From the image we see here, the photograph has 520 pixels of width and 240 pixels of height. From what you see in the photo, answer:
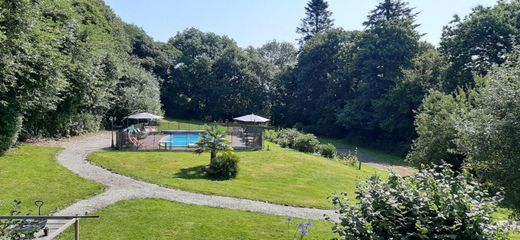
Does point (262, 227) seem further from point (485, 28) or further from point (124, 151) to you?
point (485, 28)

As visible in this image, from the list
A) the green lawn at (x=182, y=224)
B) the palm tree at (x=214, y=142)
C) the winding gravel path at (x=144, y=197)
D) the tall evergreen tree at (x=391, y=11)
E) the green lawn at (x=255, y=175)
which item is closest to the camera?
the green lawn at (x=182, y=224)

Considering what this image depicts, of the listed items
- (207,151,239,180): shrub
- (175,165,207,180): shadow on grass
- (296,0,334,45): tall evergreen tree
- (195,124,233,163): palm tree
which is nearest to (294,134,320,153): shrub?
(195,124,233,163): palm tree

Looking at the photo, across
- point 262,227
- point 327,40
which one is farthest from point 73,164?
point 327,40

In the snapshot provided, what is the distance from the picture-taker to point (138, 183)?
15227 millimetres

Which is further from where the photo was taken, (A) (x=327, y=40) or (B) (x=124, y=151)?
(A) (x=327, y=40)

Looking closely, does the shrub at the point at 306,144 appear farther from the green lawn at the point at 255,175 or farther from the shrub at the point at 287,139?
the green lawn at the point at 255,175

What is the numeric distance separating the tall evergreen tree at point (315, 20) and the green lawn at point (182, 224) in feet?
195

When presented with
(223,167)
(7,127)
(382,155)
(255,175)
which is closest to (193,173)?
(223,167)

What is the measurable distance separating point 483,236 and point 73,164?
17.6m

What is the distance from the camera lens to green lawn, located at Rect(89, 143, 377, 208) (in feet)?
48.4

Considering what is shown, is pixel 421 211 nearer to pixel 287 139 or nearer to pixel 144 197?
pixel 144 197

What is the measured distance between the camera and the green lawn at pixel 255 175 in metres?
14.8

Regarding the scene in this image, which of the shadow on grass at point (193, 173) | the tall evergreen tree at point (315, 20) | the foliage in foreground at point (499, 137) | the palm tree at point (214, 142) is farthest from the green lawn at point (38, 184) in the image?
the tall evergreen tree at point (315, 20)

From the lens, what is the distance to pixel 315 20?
6794 centimetres
